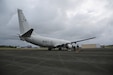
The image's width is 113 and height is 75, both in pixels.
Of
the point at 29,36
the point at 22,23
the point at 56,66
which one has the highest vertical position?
the point at 22,23

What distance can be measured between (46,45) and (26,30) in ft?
28.2

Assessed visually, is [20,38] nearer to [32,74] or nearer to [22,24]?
[22,24]

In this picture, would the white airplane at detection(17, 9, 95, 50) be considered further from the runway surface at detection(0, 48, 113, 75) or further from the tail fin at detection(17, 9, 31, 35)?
the runway surface at detection(0, 48, 113, 75)

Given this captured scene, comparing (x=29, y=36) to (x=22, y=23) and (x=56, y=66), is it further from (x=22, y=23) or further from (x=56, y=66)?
(x=56, y=66)

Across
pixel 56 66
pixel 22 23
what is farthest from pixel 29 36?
pixel 56 66

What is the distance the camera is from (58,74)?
6.60 meters

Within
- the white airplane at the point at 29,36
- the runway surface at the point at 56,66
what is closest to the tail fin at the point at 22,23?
the white airplane at the point at 29,36

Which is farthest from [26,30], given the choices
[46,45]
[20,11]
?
[46,45]

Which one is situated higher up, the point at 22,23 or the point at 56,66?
the point at 22,23

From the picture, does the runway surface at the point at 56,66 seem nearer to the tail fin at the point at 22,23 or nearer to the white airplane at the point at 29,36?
the white airplane at the point at 29,36

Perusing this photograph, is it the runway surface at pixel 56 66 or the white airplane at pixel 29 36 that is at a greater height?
the white airplane at pixel 29 36

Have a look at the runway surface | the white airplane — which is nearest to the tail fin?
the white airplane

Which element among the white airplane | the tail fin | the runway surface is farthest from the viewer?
the tail fin

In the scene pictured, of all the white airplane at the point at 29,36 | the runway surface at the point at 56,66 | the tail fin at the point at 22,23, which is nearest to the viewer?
the runway surface at the point at 56,66
